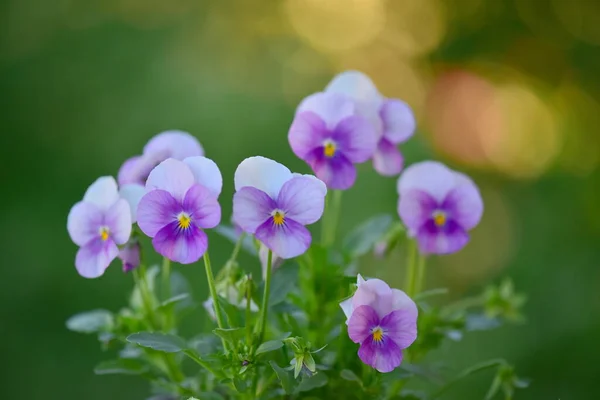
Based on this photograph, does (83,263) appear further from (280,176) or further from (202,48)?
(202,48)

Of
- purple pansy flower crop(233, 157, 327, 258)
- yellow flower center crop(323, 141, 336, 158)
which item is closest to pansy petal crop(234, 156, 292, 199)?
purple pansy flower crop(233, 157, 327, 258)

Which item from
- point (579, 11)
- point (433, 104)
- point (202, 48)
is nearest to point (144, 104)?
point (202, 48)

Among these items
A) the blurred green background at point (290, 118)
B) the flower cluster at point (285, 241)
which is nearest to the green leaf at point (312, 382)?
the flower cluster at point (285, 241)

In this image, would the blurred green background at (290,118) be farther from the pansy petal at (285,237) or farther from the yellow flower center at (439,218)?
the pansy petal at (285,237)

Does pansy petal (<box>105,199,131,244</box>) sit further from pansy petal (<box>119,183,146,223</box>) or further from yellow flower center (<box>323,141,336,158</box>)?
yellow flower center (<box>323,141,336,158</box>)

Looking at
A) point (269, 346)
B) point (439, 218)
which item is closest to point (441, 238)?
point (439, 218)

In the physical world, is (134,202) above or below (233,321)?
above
